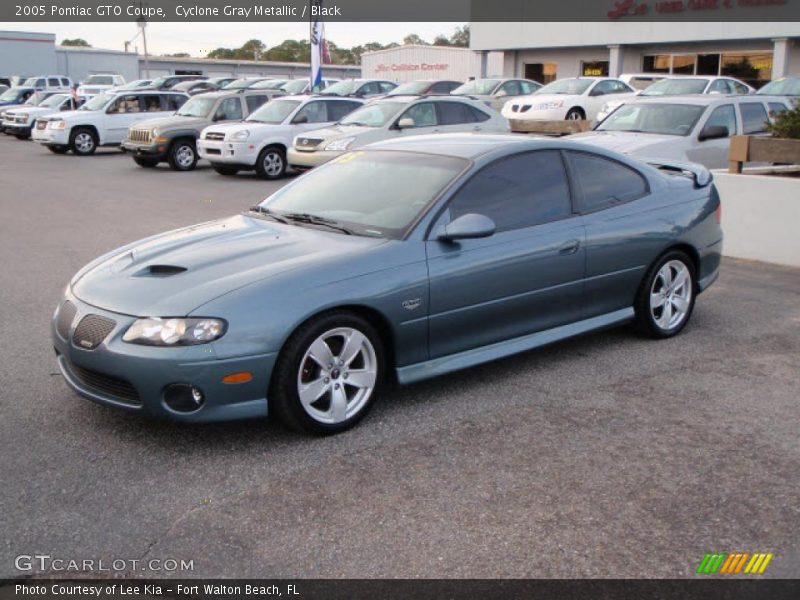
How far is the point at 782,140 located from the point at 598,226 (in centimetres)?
444

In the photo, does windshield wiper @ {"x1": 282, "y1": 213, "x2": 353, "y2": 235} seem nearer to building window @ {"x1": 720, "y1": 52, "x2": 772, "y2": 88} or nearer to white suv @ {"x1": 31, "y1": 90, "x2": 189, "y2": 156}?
white suv @ {"x1": 31, "y1": 90, "x2": 189, "y2": 156}

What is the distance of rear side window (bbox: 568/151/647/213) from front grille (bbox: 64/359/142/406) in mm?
3151

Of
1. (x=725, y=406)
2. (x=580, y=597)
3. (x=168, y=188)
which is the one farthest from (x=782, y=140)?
(x=168, y=188)

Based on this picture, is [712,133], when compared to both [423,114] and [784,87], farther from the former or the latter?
[784,87]

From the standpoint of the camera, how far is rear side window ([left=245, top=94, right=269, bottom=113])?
20.6 meters

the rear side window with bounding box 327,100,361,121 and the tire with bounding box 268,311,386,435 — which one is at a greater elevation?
the rear side window with bounding box 327,100,361,121

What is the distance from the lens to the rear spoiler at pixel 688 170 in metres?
6.81

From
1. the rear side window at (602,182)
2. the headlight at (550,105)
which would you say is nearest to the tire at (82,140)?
the headlight at (550,105)

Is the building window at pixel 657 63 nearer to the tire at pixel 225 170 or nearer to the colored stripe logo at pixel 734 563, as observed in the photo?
the tire at pixel 225 170

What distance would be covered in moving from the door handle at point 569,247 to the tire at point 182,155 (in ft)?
52.3

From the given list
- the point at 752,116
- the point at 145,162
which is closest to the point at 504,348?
the point at 752,116

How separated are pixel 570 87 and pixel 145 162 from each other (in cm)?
1106

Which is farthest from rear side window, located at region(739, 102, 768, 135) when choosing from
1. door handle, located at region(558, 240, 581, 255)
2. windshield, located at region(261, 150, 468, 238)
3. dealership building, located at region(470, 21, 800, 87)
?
dealership building, located at region(470, 21, 800, 87)

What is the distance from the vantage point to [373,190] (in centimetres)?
556
